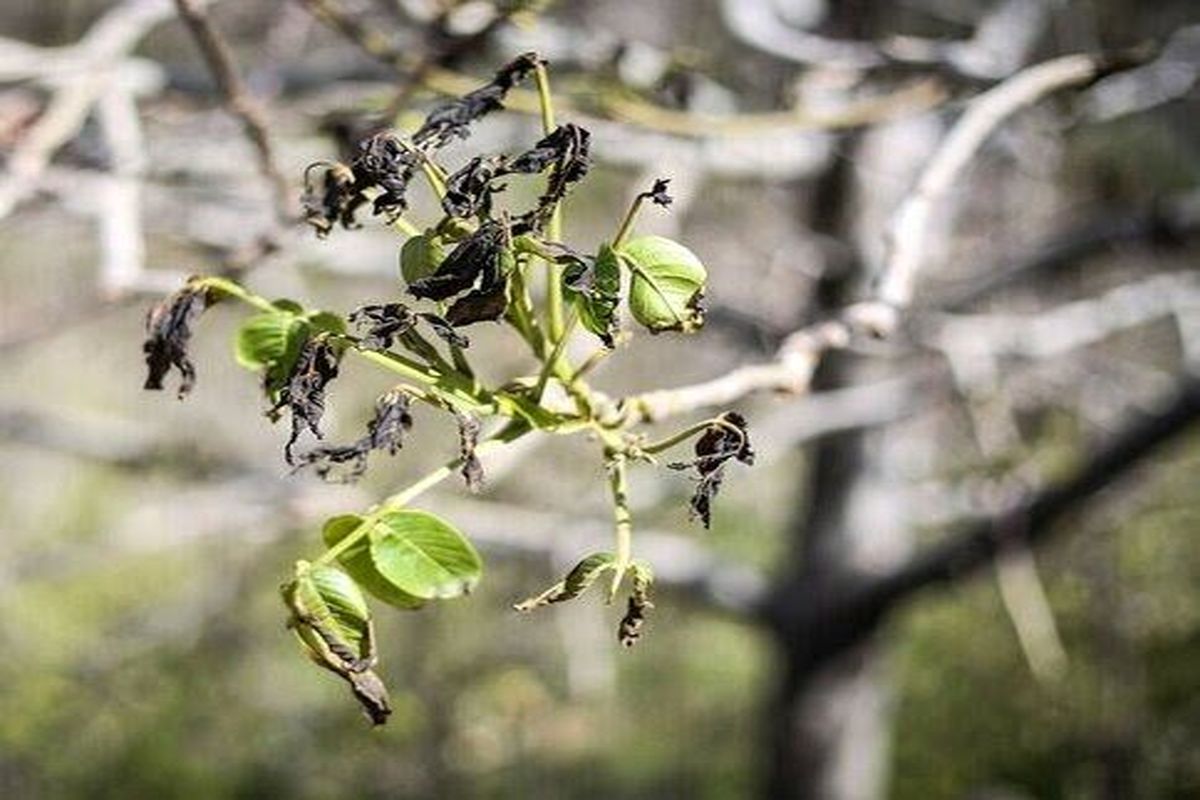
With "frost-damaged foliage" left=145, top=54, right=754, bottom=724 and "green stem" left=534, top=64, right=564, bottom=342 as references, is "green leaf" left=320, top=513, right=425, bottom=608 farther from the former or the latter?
"green stem" left=534, top=64, right=564, bottom=342

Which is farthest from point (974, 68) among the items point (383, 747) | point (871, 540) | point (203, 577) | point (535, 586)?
point (203, 577)

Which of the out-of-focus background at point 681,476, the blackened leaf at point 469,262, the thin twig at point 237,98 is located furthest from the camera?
the out-of-focus background at point 681,476

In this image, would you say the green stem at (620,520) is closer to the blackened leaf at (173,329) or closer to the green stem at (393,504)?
the green stem at (393,504)

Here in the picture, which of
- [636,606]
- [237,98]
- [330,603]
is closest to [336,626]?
[330,603]

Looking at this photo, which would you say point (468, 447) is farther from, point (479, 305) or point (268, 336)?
point (268, 336)

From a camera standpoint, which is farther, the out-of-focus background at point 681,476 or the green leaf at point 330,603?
the out-of-focus background at point 681,476

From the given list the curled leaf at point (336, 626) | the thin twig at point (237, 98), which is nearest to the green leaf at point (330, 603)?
the curled leaf at point (336, 626)

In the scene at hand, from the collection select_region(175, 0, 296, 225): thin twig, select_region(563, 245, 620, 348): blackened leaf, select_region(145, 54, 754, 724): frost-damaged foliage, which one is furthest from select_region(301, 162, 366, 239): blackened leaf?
select_region(175, 0, 296, 225): thin twig
